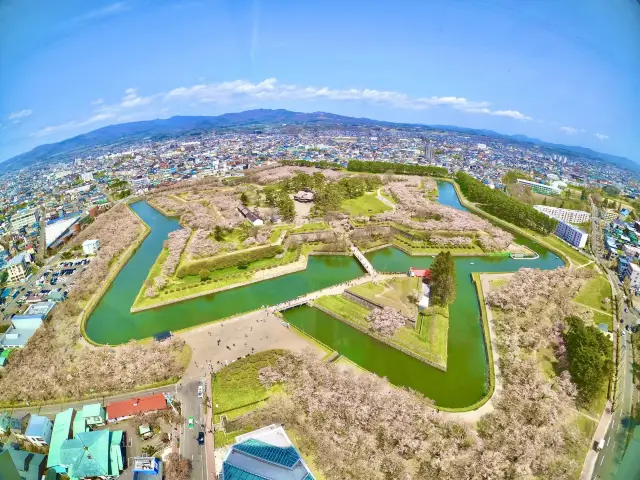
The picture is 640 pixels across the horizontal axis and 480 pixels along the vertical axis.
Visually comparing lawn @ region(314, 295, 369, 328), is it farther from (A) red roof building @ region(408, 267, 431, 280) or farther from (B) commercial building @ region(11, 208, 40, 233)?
(B) commercial building @ region(11, 208, 40, 233)

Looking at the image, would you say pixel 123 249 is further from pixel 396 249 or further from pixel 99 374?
pixel 396 249

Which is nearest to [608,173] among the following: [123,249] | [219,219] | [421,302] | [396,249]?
[396,249]

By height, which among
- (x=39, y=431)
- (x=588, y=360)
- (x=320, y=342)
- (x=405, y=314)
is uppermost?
(x=588, y=360)

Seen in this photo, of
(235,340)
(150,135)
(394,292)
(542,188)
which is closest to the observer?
(235,340)

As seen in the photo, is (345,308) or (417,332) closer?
(417,332)

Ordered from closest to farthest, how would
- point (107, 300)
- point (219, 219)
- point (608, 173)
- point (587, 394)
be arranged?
point (587, 394), point (107, 300), point (219, 219), point (608, 173)

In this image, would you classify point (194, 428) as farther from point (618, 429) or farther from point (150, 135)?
point (150, 135)

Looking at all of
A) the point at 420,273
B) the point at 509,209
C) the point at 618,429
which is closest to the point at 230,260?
the point at 420,273
